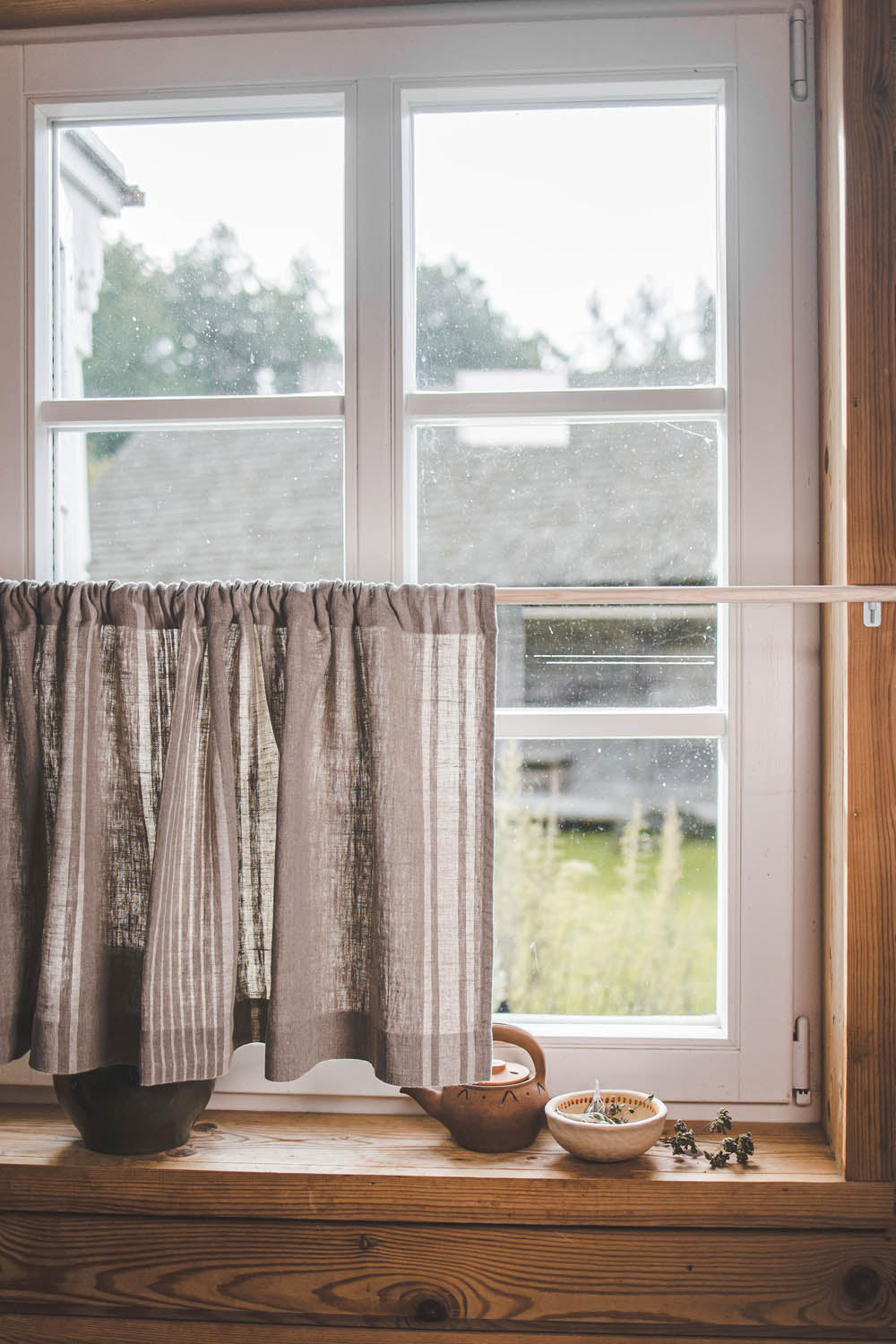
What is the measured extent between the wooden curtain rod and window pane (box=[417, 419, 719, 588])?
251mm

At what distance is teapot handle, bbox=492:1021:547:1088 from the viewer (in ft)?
3.93

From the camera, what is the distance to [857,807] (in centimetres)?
112

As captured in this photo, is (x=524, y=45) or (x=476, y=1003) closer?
(x=476, y=1003)

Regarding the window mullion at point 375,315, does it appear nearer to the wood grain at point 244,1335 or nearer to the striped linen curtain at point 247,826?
the striped linen curtain at point 247,826

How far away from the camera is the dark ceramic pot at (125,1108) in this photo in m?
1.14

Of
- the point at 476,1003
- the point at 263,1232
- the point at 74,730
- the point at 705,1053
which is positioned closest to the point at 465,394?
the point at 74,730

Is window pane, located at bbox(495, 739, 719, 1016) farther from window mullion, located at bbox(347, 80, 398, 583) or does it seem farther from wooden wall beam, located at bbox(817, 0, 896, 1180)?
window mullion, located at bbox(347, 80, 398, 583)

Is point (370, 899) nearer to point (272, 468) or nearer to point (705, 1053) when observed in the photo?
point (705, 1053)

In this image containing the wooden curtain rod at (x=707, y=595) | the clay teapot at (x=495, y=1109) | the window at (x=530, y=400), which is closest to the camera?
the wooden curtain rod at (x=707, y=595)

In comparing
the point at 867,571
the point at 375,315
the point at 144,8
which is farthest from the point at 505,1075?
the point at 144,8

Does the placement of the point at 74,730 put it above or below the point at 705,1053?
above

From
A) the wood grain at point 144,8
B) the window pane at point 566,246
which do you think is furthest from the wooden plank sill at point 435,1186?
the wood grain at point 144,8

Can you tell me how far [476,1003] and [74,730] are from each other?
1.92 ft

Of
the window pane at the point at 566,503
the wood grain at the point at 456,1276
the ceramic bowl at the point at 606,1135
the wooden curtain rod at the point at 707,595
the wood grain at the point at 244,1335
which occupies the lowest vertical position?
the wood grain at the point at 244,1335
